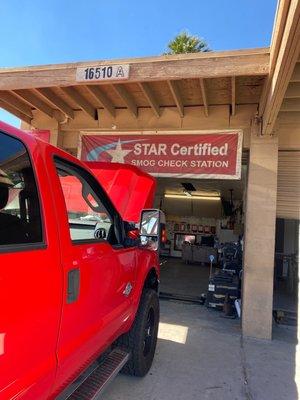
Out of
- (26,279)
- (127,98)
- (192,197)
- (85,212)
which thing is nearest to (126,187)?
(127,98)

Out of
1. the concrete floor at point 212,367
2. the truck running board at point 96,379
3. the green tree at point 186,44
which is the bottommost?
the concrete floor at point 212,367

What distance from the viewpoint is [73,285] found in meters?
2.05

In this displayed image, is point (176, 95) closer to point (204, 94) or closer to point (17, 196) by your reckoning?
point (204, 94)

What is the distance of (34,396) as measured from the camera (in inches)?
68.2

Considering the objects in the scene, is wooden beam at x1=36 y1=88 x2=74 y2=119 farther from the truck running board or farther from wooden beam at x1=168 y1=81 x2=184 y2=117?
the truck running board

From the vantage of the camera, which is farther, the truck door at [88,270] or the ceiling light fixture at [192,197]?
the ceiling light fixture at [192,197]

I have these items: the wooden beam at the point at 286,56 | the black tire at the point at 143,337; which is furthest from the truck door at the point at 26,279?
the wooden beam at the point at 286,56

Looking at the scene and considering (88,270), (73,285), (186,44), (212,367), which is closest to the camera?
(73,285)

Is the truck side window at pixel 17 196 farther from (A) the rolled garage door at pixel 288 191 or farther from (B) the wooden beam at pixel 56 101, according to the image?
(A) the rolled garage door at pixel 288 191

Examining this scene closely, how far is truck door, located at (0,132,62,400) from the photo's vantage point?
152cm

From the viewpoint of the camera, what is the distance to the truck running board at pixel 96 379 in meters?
2.43

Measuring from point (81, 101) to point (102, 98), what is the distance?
439mm

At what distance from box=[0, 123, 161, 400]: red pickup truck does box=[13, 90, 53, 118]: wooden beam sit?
12.8 ft

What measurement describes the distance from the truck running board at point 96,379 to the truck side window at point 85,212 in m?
0.97
